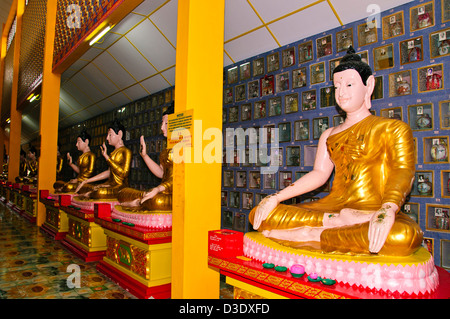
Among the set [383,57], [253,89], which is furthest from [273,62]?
[383,57]

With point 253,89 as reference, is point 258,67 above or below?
above

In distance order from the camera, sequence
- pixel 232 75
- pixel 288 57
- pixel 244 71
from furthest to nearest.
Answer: pixel 232 75 < pixel 244 71 < pixel 288 57

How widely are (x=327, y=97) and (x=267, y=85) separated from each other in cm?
98

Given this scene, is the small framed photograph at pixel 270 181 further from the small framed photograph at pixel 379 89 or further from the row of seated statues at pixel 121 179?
the small framed photograph at pixel 379 89

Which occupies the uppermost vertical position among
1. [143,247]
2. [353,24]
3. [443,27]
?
[353,24]

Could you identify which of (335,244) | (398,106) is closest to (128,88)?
(398,106)

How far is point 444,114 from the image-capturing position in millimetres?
3033

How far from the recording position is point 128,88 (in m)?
7.65

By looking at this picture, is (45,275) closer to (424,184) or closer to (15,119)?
(424,184)

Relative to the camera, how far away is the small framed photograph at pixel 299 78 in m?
4.22

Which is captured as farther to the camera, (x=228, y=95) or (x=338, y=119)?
(x=228, y=95)

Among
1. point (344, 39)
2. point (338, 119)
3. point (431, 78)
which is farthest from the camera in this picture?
point (338, 119)

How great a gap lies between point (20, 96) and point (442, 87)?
12.0 metres

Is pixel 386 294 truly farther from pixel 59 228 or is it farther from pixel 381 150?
pixel 59 228
